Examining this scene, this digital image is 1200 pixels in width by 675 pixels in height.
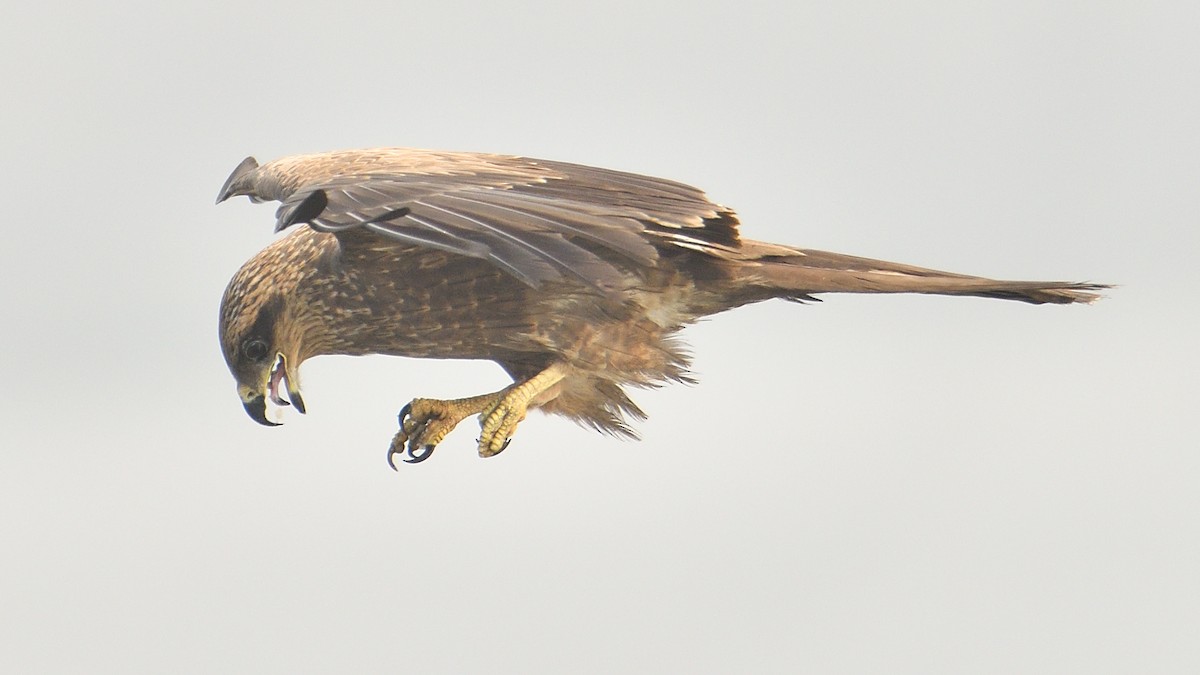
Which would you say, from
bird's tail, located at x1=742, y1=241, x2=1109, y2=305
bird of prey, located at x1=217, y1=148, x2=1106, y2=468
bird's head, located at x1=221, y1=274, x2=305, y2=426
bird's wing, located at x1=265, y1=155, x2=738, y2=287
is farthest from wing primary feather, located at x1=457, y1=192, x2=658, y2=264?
bird's head, located at x1=221, y1=274, x2=305, y2=426

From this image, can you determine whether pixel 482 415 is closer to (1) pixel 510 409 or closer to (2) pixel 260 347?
(1) pixel 510 409

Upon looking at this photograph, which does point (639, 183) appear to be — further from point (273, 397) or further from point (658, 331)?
point (273, 397)

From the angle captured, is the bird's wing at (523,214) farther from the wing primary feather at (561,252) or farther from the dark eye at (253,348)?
the dark eye at (253,348)

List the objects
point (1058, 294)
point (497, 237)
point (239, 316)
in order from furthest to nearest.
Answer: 1. point (239, 316)
2. point (1058, 294)
3. point (497, 237)

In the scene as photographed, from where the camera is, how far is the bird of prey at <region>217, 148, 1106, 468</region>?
614cm

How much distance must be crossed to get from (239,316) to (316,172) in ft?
1.80

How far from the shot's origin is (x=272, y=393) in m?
6.57

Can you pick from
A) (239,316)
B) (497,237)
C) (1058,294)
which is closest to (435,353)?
(239,316)

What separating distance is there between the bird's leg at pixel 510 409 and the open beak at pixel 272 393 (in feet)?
2.00

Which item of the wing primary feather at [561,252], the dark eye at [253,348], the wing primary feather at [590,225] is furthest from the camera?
the dark eye at [253,348]

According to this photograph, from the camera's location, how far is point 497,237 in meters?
5.46

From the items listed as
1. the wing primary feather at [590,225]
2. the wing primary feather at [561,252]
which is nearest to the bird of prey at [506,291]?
the wing primary feather at [590,225]

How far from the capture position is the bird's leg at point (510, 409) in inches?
251

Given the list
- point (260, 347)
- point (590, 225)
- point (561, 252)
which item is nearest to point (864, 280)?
point (590, 225)
